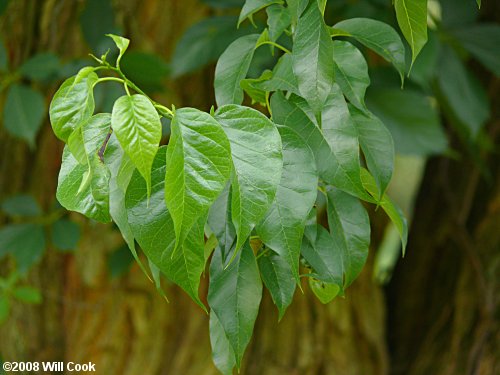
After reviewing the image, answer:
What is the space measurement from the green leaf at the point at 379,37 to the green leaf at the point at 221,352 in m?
0.23

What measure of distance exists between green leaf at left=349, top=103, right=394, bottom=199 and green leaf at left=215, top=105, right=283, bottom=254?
3.9 inches

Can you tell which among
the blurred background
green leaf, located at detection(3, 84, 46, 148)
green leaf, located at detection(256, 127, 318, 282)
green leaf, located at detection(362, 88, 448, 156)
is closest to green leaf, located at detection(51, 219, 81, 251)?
the blurred background

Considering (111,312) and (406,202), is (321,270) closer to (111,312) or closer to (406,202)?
(111,312)

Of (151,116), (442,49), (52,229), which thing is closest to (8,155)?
(52,229)

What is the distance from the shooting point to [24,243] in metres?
1.16

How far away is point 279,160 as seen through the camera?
0.39 m

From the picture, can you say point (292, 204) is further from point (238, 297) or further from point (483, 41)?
point (483, 41)

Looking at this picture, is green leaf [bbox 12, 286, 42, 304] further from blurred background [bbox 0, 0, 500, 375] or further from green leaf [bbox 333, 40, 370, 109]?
green leaf [bbox 333, 40, 370, 109]

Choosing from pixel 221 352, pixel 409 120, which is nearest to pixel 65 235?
pixel 409 120

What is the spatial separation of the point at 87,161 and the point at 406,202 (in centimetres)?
170

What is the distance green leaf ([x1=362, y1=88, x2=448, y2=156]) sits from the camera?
3.56ft

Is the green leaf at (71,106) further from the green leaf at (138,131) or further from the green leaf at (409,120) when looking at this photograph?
the green leaf at (409,120)

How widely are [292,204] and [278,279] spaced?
3.0 inches

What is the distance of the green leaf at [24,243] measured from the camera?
3.69ft
